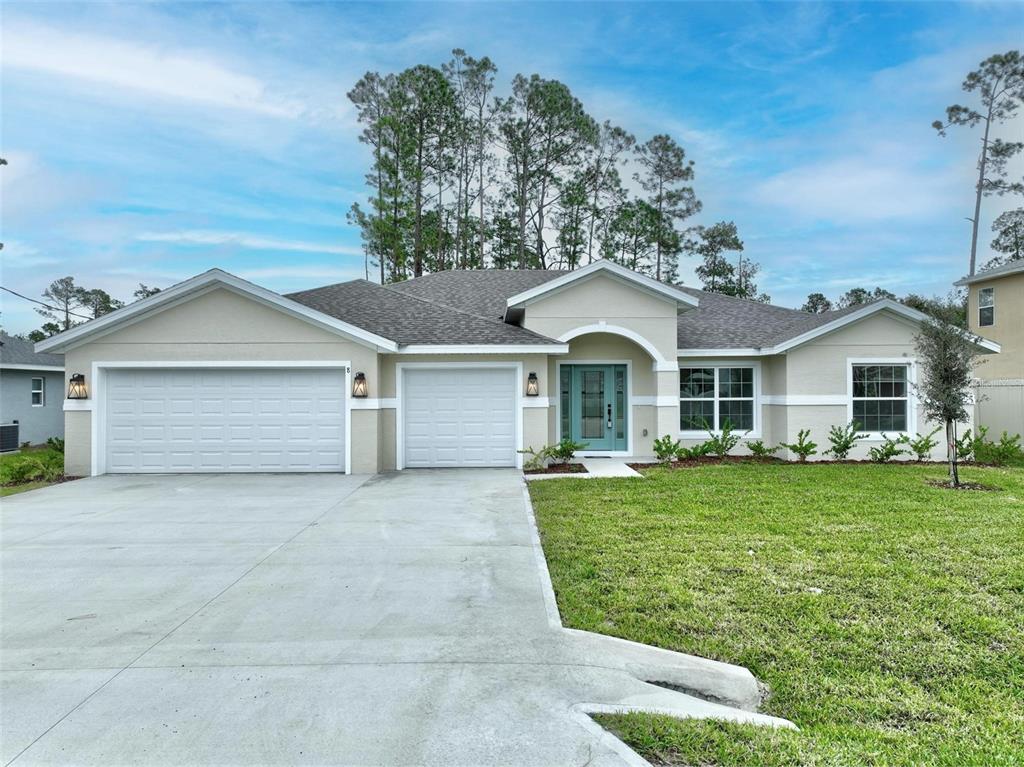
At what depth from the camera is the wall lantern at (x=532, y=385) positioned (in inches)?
487

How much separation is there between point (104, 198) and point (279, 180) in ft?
17.0

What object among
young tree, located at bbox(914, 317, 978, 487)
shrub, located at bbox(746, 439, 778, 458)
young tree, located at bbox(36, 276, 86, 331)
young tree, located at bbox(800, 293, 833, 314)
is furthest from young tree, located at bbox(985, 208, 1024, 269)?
young tree, located at bbox(36, 276, 86, 331)

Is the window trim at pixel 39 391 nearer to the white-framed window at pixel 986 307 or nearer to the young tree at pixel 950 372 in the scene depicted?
the young tree at pixel 950 372

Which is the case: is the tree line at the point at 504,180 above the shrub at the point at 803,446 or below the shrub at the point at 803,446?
above

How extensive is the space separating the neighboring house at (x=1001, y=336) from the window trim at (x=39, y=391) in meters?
29.5

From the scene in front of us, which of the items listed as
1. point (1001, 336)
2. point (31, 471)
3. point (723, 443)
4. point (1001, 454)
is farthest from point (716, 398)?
point (31, 471)

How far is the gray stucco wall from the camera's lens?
18.8 metres

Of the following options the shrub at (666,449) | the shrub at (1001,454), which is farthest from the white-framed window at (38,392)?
the shrub at (1001,454)

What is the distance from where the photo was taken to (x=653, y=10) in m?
12.3

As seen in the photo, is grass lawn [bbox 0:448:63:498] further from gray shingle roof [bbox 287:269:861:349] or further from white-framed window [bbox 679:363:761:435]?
white-framed window [bbox 679:363:761:435]

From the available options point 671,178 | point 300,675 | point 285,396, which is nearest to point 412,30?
point 285,396

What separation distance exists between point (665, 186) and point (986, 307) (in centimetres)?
1653

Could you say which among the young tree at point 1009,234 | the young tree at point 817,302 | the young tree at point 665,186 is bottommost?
the young tree at point 817,302

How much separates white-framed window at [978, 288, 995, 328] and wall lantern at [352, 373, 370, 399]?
63.6ft
